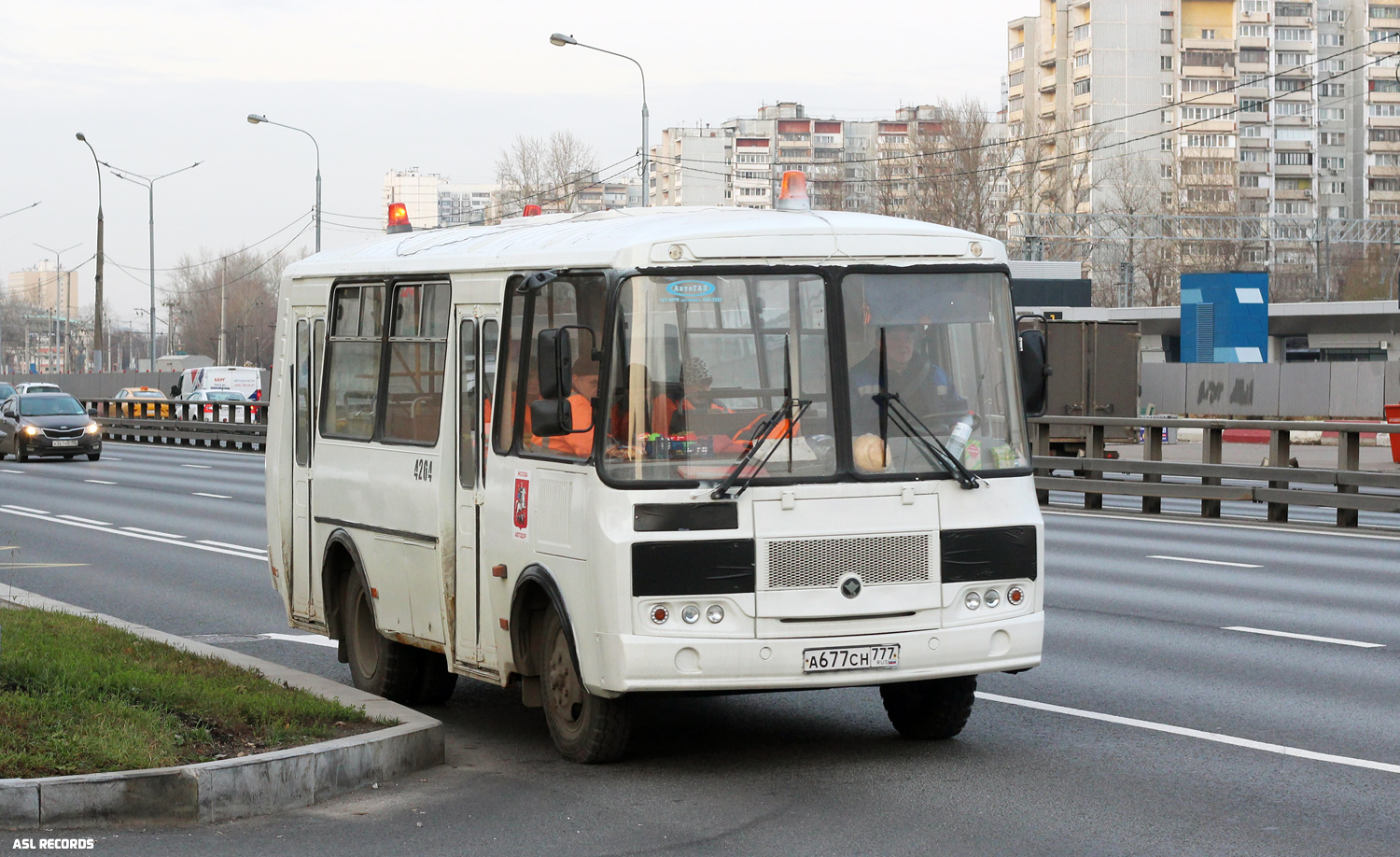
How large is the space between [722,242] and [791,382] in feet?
2.15

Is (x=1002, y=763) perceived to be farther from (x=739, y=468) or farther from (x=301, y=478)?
(x=301, y=478)

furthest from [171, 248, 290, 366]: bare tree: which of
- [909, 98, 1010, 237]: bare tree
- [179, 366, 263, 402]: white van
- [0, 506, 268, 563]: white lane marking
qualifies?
[0, 506, 268, 563]: white lane marking

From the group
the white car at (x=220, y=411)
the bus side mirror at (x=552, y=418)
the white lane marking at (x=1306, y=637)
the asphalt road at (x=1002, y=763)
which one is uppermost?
the bus side mirror at (x=552, y=418)

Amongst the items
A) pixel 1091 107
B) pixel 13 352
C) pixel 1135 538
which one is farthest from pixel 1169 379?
pixel 13 352

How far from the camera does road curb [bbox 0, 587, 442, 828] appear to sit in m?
6.48

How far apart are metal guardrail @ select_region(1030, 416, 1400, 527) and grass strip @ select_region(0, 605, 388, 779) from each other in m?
11.5

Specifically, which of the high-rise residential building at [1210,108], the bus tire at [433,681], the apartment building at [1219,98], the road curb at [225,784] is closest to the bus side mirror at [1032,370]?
the road curb at [225,784]

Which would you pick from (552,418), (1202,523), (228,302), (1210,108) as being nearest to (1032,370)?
(552,418)

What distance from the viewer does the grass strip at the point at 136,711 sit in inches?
270

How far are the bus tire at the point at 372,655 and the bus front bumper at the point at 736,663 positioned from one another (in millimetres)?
2249

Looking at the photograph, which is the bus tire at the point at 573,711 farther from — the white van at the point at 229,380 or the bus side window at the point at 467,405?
the white van at the point at 229,380

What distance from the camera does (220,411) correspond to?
1933 inches

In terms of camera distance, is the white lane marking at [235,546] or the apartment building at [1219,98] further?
the apartment building at [1219,98]

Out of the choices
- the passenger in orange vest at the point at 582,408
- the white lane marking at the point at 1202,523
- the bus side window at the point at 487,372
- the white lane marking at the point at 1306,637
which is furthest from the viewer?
the white lane marking at the point at 1202,523
